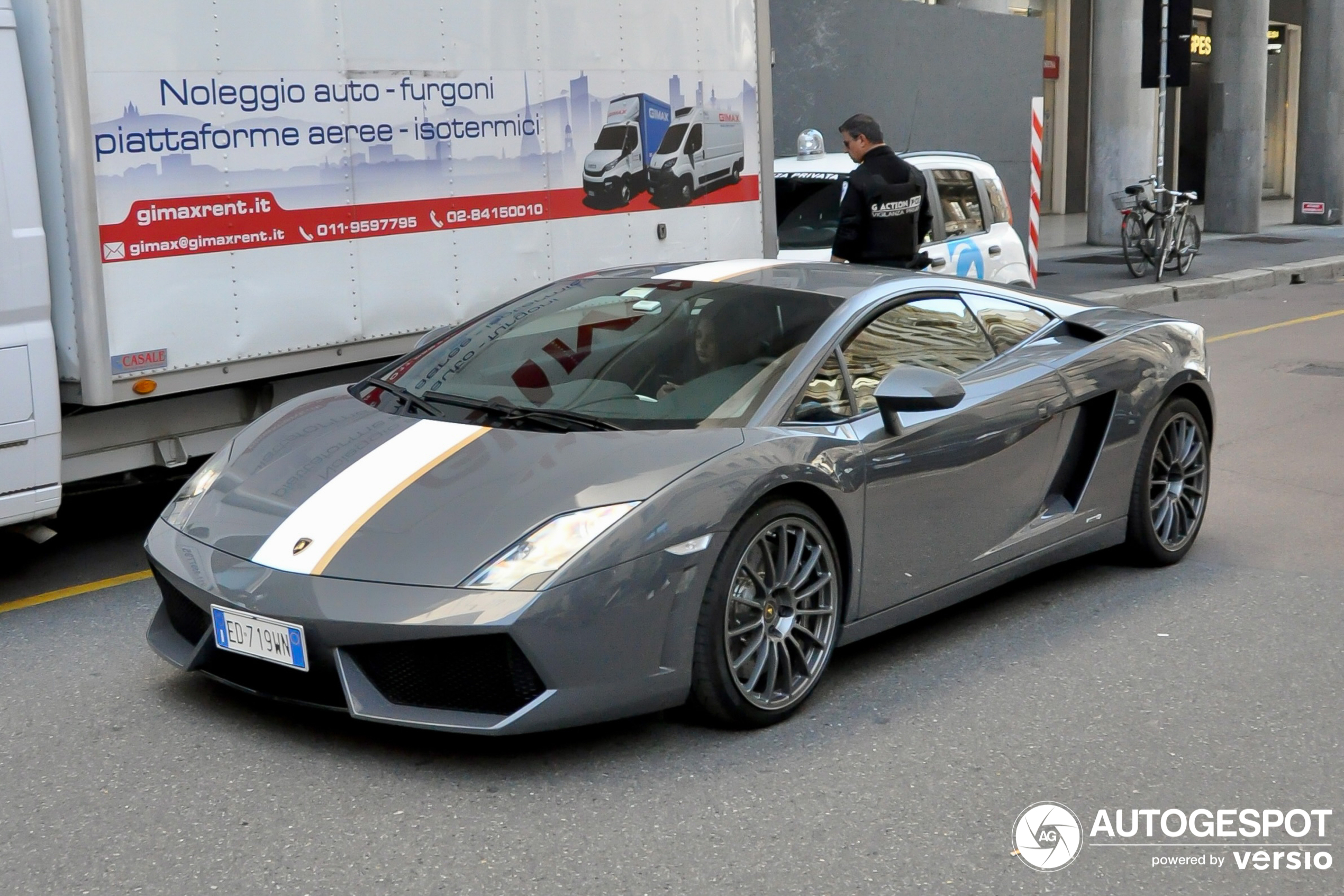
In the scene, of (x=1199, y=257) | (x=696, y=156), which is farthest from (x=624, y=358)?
(x=1199, y=257)

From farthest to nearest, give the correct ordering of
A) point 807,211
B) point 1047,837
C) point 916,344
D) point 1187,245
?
point 1187,245
point 807,211
point 916,344
point 1047,837

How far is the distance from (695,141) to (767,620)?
14.4 feet

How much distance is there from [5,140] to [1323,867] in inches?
186

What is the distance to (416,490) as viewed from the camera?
13.4ft

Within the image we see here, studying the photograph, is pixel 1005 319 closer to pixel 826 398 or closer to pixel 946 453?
pixel 946 453

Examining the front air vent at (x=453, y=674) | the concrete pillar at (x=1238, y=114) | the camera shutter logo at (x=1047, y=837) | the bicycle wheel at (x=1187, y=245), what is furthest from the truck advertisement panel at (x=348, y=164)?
the concrete pillar at (x=1238, y=114)

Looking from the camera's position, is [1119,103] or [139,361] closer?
[139,361]

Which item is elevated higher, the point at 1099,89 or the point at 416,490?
the point at 1099,89

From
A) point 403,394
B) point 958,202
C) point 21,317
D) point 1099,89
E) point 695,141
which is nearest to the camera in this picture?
point 403,394

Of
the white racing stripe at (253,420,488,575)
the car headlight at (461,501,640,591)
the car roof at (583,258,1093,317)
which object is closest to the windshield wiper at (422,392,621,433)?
the white racing stripe at (253,420,488,575)

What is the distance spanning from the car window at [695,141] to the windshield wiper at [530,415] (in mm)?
3649

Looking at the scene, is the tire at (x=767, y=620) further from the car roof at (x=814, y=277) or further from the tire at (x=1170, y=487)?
the tire at (x=1170, y=487)

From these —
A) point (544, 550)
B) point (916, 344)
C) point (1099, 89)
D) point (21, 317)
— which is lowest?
point (544, 550)

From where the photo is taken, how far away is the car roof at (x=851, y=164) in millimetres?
9961
